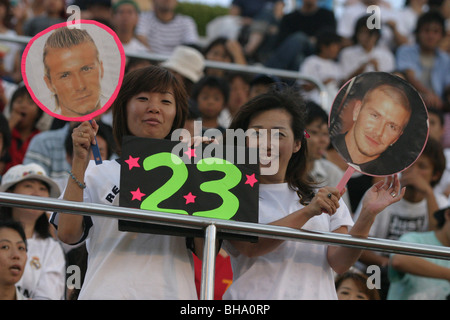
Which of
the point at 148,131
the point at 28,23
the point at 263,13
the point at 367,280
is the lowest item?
the point at 367,280

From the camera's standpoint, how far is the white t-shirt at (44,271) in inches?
169

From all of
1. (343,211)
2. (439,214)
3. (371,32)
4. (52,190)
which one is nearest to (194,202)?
(343,211)

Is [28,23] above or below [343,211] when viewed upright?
above

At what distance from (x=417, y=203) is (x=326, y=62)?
106 inches

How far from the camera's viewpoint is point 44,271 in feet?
14.5

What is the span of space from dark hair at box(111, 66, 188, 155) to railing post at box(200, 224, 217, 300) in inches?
26.1

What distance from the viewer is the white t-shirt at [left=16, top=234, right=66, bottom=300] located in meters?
4.30

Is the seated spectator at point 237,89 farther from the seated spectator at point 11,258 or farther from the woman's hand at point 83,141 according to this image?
the woman's hand at point 83,141

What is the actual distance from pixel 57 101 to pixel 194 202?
0.69 meters

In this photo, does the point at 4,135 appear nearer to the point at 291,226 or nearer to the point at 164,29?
the point at 291,226

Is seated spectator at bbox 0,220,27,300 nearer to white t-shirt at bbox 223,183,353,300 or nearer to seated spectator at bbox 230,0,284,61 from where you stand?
white t-shirt at bbox 223,183,353,300

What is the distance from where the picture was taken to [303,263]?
3266 millimetres

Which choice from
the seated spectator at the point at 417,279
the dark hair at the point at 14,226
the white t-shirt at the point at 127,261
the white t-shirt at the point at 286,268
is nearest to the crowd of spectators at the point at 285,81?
the seated spectator at the point at 417,279

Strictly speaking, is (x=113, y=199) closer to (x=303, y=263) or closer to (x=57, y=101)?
(x=57, y=101)
